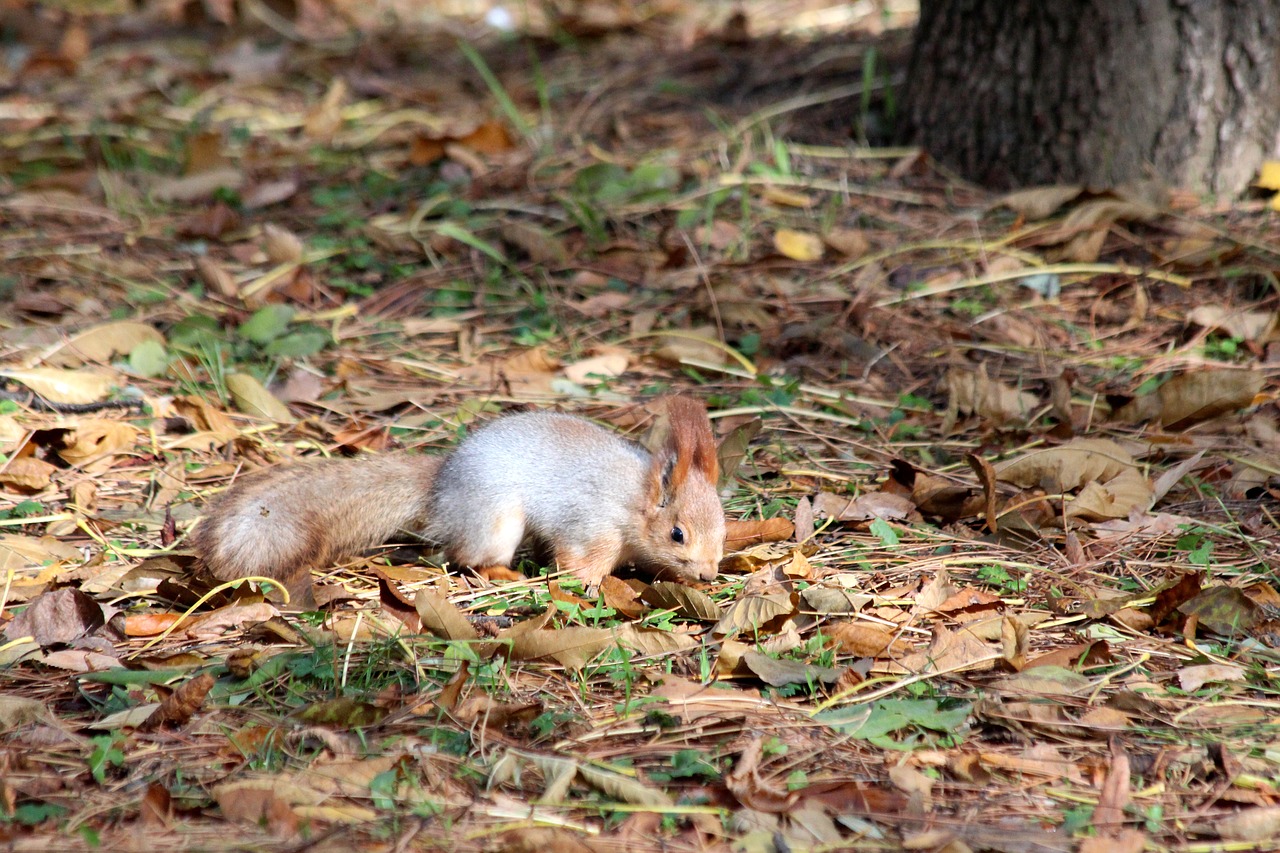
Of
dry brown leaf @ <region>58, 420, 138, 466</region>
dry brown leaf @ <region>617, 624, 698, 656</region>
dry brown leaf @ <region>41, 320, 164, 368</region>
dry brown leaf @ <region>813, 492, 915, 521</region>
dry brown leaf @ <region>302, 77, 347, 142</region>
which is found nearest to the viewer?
dry brown leaf @ <region>617, 624, 698, 656</region>

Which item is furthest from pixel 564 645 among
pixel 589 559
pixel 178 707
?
pixel 178 707

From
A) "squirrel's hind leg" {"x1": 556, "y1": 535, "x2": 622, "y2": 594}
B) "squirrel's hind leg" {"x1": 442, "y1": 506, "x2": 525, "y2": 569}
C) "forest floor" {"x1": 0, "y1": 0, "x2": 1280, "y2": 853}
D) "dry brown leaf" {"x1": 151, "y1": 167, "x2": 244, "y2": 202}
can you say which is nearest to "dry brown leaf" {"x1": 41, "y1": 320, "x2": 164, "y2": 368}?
"forest floor" {"x1": 0, "y1": 0, "x2": 1280, "y2": 853}

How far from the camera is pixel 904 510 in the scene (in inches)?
116

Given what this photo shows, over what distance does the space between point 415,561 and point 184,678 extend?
752 millimetres

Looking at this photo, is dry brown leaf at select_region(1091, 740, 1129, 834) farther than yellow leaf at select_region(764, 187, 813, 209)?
No

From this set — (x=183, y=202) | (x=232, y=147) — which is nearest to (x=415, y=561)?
(x=183, y=202)

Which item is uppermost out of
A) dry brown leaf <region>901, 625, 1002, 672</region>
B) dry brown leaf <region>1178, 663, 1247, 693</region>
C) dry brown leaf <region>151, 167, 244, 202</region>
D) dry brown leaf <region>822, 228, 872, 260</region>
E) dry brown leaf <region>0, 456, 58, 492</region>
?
dry brown leaf <region>151, 167, 244, 202</region>

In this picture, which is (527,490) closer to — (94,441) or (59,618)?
(59,618)

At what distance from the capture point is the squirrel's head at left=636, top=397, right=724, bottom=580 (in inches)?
104

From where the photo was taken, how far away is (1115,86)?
4191 mm

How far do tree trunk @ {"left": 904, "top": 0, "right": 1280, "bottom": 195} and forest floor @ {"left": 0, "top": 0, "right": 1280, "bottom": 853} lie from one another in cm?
18

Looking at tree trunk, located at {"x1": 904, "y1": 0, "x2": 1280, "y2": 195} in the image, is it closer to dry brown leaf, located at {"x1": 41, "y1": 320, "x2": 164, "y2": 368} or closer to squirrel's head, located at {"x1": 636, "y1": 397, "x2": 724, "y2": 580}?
squirrel's head, located at {"x1": 636, "y1": 397, "x2": 724, "y2": 580}

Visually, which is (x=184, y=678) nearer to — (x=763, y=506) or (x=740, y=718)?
(x=740, y=718)

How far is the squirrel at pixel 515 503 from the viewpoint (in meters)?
2.64
